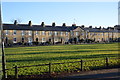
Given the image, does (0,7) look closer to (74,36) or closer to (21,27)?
(21,27)

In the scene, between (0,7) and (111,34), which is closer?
(0,7)

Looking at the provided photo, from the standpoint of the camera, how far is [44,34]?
73000 mm

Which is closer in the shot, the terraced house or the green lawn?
the green lawn

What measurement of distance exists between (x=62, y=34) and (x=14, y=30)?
2296 centimetres

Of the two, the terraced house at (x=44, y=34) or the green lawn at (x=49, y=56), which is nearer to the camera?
the green lawn at (x=49, y=56)

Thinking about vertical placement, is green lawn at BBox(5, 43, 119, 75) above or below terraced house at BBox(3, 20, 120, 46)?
below

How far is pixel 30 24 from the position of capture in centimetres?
7312

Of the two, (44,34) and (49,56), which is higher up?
(44,34)

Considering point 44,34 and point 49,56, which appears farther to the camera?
point 44,34

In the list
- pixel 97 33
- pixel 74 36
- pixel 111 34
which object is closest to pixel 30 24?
pixel 74 36

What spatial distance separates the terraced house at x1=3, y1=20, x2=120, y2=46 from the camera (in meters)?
64.9

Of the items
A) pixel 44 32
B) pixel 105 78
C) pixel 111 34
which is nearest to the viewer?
pixel 105 78

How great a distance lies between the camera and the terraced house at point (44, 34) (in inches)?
2557

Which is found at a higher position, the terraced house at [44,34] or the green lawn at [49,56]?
the terraced house at [44,34]
